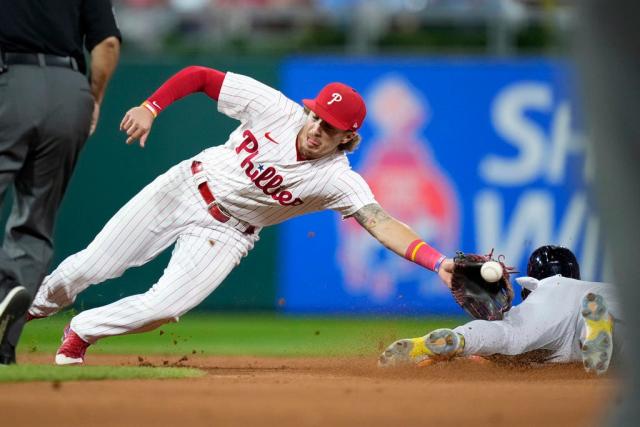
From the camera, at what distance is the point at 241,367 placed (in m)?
6.36

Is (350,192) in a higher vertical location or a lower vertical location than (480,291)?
higher

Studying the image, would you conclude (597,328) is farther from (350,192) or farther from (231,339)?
(231,339)

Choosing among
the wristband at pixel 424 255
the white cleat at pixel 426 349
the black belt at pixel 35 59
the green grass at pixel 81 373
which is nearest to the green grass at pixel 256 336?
the white cleat at pixel 426 349

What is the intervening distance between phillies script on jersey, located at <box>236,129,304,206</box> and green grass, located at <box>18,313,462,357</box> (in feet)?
4.97

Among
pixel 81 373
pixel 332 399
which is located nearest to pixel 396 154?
pixel 81 373

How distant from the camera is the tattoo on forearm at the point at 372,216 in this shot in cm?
561

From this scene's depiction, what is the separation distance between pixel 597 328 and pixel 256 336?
483 cm

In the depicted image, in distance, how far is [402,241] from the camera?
548 centimetres

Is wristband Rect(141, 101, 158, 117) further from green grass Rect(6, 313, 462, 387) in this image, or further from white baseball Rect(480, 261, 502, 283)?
white baseball Rect(480, 261, 502, 283)

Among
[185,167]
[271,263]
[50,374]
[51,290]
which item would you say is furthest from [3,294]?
[271,263]

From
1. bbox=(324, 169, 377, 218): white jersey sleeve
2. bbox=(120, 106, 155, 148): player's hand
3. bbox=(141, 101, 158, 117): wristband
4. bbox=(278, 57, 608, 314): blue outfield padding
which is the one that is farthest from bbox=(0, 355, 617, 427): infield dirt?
bbox=(278, 57, 608, 314): blue outfield padding

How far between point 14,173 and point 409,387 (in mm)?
2070

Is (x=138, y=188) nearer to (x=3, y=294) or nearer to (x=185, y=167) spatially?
(x=185, y=167)

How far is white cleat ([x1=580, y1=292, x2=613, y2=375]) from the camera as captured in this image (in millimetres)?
5277
